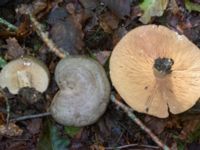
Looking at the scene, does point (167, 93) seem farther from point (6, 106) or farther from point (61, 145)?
point (6, 106)

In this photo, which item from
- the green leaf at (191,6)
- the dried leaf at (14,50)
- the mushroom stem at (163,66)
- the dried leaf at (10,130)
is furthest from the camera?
the green leaf at (191,6)

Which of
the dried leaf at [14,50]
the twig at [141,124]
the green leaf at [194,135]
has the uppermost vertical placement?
the dried leaf at [14,50]

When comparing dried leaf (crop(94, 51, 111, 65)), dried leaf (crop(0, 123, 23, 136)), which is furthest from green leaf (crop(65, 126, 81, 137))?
dried leaf (crop(94, 51, 111, 65))

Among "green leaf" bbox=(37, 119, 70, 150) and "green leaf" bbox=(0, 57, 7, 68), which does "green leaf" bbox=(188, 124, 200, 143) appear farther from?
"green leaf" bbox=(0, 57, 7, 68)

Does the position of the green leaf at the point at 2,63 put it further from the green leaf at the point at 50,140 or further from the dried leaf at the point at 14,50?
the green leaf at the point at 50,140

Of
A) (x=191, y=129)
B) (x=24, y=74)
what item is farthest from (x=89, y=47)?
(x=191, y=129)

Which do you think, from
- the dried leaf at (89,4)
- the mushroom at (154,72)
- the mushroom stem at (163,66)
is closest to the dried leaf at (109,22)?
the dried leaf at (89,4)

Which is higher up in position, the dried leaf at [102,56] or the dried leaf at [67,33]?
the dried leaf at [67,33]

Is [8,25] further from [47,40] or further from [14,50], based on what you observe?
[47,40]
